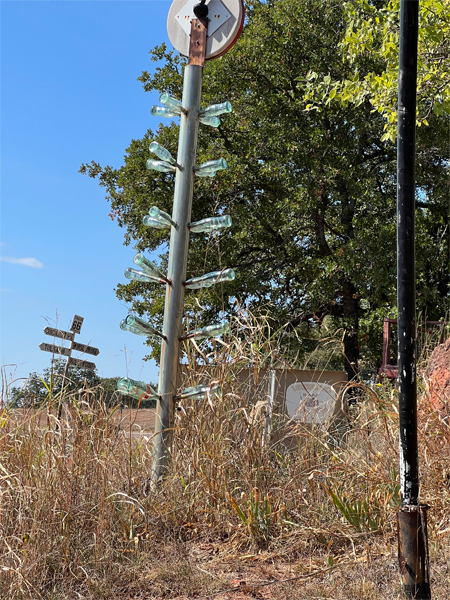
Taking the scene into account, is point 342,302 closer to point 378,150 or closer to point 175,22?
point 378,150

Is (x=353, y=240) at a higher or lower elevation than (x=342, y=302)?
higher

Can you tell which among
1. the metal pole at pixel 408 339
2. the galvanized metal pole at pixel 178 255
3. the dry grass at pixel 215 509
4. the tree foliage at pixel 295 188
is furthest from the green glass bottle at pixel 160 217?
the tree foliage at pixel 295 188

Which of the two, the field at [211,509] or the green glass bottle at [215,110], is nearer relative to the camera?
the field at [211,509]

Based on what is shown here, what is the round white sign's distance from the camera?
10.9 feet

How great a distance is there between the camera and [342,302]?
1256cm

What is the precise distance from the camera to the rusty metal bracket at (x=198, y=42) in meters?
4.05

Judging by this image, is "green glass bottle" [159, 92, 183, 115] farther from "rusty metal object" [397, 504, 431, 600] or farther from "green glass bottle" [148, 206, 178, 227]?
"rusty metal object" [397, 504, 431, 600]

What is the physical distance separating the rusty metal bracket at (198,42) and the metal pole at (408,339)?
2054mm

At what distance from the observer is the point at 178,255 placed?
380cm

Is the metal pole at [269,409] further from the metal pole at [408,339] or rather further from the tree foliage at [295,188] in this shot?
the tree foliage at [295,188]

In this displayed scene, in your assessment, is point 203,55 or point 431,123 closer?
point 203,55

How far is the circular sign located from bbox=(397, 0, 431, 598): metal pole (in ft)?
6.61

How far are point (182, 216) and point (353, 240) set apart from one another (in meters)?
7.55

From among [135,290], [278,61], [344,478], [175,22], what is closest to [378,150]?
[278,61]
